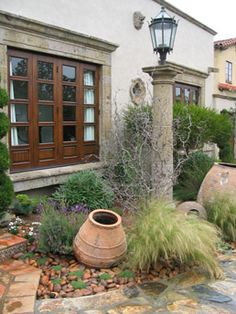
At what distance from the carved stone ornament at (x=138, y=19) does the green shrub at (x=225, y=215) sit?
A: 4.87m

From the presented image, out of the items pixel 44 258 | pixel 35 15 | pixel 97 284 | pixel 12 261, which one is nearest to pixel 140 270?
pixel 97 284

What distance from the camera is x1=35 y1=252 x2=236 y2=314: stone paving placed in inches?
118

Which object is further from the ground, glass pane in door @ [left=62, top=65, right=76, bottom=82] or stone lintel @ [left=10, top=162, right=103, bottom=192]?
glass pane in door @ [left=62, top=65, right=76, bottom=82]

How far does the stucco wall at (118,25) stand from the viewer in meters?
6.05

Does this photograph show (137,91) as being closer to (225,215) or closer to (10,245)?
(225,215)

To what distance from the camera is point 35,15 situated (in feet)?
19.3

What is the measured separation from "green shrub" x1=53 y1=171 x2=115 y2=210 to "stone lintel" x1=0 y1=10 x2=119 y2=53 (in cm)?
249

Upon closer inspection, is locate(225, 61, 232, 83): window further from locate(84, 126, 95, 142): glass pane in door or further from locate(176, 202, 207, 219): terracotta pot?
locate(176, 202, 207, 219): terracotta pot

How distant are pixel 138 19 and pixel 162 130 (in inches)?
156

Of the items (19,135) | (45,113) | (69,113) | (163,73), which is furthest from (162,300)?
(69,113)

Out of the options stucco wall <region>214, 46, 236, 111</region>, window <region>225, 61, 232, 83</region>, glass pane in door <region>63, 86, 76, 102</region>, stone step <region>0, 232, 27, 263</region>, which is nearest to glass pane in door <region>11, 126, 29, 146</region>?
glass pane in door <region>63, 86, 76, 102</region>

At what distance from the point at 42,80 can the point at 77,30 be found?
4.24ft

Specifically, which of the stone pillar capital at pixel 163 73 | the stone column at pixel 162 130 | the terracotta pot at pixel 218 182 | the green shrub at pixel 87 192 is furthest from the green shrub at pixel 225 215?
the stone pillar capital at pixel 163 73

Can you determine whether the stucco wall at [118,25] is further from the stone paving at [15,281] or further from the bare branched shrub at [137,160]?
the stone paving at [15,281]
